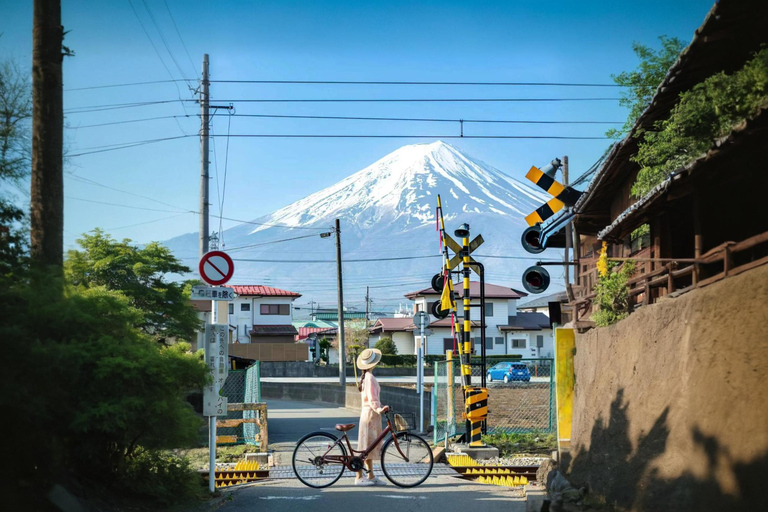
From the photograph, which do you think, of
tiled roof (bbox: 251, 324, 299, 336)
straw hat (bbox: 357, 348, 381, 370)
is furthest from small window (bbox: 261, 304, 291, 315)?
straw hat (bbox: 357, 348, 381, 370)

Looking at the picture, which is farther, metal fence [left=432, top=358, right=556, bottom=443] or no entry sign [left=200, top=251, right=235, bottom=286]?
metal fence [left=432, top=358, right=556, bottom=443]

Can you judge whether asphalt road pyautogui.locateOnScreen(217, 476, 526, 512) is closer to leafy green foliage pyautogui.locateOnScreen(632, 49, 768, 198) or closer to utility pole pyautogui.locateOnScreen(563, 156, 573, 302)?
leafy green foliage pyautogui.locateOnScreen(632, 49, 768, 198)

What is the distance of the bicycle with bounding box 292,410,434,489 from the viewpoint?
439 inches

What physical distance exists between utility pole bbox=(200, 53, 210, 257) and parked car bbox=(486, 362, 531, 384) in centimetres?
2202

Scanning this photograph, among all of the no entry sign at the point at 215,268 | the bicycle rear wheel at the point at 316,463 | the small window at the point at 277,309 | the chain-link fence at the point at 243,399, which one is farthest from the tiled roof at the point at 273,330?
the no entry sign at the point at 215,268

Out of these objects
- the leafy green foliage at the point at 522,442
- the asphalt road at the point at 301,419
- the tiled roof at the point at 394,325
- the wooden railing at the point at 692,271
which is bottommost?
the asphalt road at the point at 301,419

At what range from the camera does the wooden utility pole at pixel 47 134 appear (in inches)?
366

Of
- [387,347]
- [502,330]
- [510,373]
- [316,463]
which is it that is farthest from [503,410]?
[502,330]

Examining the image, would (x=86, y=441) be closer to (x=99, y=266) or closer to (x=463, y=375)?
(x=463, y=375)

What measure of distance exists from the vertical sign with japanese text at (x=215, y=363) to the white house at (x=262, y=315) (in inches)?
2475

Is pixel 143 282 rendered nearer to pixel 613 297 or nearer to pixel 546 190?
pixel 546 190

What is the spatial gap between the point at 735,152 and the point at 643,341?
245 centimetres

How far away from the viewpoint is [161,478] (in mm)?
9031

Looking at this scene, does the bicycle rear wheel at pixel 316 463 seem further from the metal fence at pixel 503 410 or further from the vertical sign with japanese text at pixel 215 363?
the metal fence at pixel 503 410
